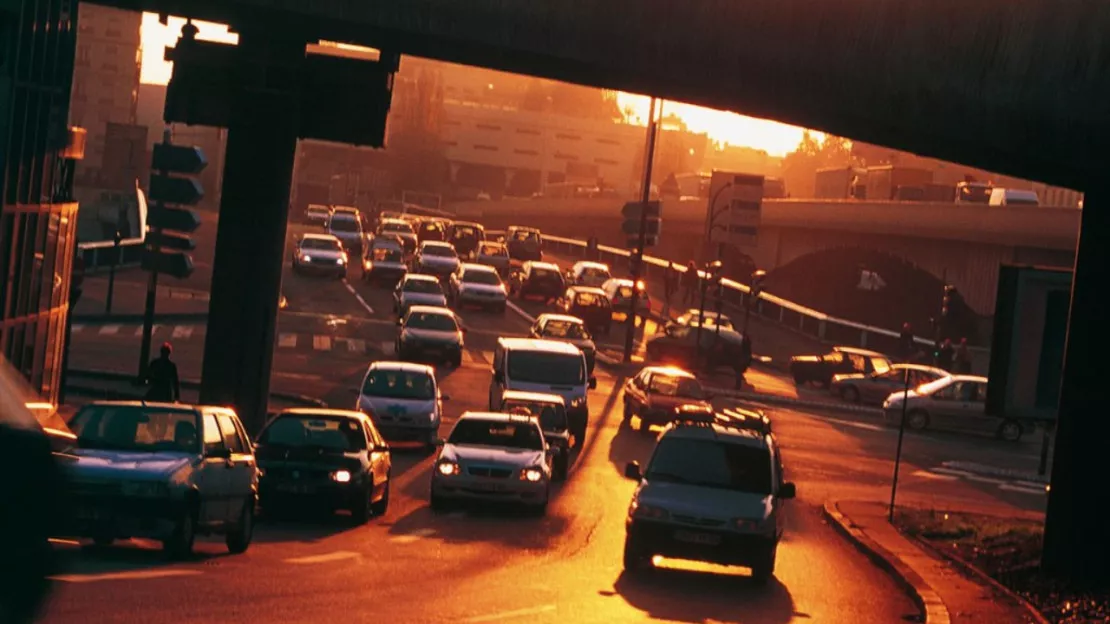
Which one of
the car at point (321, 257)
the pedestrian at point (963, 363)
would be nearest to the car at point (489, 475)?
the pedestrian at point (963, 363)

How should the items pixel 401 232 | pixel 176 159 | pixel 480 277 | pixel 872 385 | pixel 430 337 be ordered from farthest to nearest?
pixel 401 232, pixel 480 277, pixel 872 385, pixel 430 337, pixel 176 159

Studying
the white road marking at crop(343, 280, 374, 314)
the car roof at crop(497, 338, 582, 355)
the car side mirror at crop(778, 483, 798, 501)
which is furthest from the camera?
the white road marking at crop(343, 280, 374, 314)

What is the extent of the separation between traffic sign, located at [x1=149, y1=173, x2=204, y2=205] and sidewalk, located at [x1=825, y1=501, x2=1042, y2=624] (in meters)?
11.6

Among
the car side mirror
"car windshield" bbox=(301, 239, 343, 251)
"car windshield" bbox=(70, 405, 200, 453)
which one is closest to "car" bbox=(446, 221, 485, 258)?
"car windshield" bbox=(301, 239, 343, 251)

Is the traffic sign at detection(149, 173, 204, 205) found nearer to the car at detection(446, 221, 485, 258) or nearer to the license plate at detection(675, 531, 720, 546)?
the license plate at detection(675, 531, 720, 546)

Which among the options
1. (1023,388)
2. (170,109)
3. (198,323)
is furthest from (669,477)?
(198,323)

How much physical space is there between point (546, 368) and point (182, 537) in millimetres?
21910

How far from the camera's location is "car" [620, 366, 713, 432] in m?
42.1

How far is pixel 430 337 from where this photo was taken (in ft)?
167

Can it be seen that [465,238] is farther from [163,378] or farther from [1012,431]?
[163,378]

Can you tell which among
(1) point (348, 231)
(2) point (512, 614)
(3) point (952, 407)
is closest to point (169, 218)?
(2) point (512, 614)

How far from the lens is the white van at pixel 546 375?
3994 centimetres

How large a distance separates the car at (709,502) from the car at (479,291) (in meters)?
43.9

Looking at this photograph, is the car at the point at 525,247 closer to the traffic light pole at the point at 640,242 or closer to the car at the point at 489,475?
the traffic light pole at the point at 640,242
